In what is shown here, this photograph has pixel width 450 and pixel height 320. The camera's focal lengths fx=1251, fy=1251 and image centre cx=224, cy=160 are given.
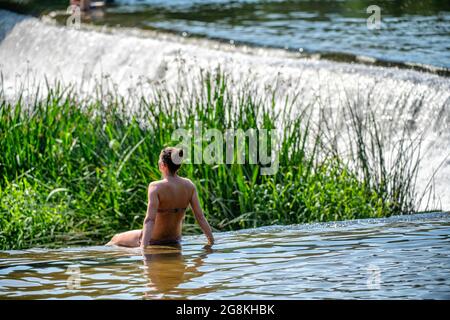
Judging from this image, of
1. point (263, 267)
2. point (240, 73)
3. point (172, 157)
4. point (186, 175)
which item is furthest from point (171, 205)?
point (240, 73)

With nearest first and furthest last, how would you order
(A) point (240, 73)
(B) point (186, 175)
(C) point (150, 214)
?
(C) point (150, 214), (B) point (186, 175), (A) point (240, 73)

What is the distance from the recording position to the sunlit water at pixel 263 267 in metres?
6.57

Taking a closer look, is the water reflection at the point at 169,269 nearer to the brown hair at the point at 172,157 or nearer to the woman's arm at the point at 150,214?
the woman's arm at the point at 150,214

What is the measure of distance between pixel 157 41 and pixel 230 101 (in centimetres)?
718

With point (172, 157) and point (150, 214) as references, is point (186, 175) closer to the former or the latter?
point (150, 214)

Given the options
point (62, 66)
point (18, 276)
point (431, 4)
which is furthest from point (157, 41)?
point (18, 276)

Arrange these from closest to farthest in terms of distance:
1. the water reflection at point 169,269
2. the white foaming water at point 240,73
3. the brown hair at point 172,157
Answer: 1. the water reflection at point 169,269
2. the brown hair at point 172,157
3. the white foaming water at point 240,73

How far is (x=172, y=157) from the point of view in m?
7.98

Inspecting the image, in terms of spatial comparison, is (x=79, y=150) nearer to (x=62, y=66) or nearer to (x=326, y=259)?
(x=326, y=259)

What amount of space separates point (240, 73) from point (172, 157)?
17.5ft

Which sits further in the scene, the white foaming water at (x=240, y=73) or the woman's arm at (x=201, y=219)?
the white foaming water at (x=240, y=73)

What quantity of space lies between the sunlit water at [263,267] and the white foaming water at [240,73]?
2.05 meters

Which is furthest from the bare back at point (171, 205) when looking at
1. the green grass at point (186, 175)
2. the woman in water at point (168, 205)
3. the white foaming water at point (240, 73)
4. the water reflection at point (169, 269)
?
the white foaming water at point (240, 73)
